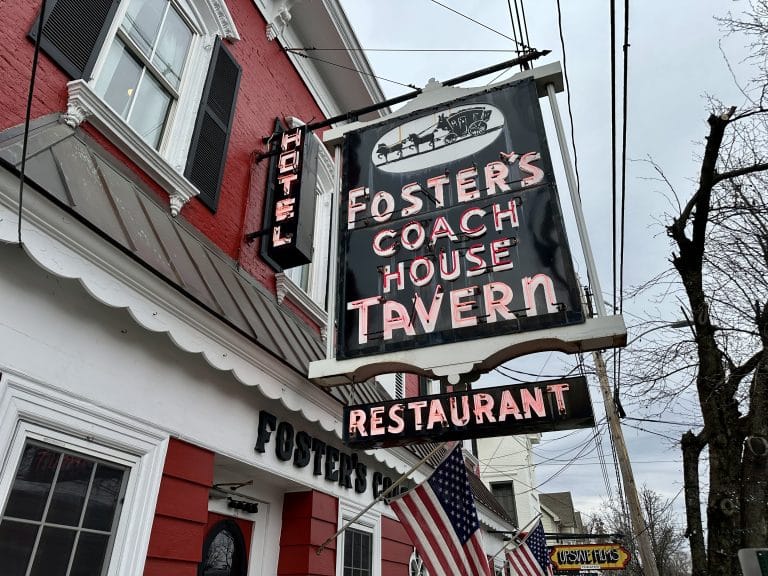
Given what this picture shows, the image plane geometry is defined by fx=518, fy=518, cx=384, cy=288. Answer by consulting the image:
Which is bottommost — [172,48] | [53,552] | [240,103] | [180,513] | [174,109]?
[53,552]

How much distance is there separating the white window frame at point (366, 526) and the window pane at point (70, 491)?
3502mm

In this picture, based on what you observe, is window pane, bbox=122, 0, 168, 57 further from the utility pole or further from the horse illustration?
the utility pole

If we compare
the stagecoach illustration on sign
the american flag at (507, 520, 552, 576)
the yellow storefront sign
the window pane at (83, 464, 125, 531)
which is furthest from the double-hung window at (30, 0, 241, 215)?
the yellow storefront sign

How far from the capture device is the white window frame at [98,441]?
303cm

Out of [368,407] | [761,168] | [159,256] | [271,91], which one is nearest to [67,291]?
[159,256]

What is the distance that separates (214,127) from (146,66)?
3.16 feet

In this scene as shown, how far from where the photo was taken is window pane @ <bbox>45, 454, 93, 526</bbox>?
3.24 metres

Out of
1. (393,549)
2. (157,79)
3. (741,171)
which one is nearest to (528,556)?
(393,549)

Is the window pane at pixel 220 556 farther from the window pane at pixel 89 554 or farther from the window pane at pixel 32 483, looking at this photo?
the window pane at pixel 32 483

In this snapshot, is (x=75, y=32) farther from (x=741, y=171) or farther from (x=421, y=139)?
(x=741, y=171)

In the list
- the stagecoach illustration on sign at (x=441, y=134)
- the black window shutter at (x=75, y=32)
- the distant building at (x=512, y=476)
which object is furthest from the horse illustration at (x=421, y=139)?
the distant building at (x=512, y=476)

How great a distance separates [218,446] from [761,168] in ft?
21.4

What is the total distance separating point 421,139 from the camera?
5.84m

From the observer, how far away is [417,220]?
205 inches
